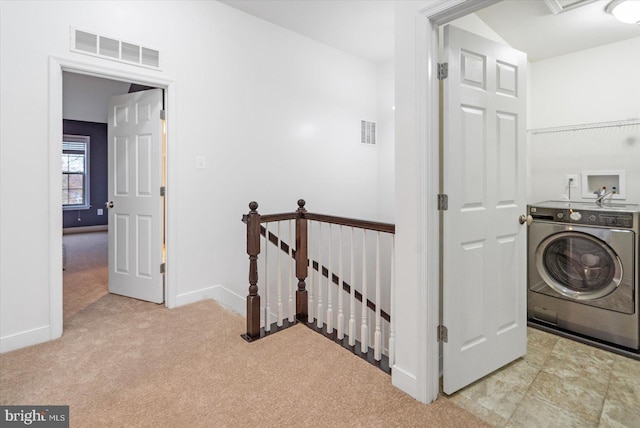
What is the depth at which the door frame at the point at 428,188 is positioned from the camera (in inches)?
63.2

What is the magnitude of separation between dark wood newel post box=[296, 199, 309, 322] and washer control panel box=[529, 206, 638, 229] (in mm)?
1902

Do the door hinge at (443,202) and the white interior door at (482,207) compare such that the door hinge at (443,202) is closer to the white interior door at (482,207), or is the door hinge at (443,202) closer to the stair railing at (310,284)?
the white interior door at (482,207)

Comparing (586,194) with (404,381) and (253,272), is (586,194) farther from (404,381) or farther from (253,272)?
(253,272)

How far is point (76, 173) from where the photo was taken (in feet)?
23.8

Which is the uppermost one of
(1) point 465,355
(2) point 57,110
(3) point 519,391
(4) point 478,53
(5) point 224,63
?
(5) point 224,63

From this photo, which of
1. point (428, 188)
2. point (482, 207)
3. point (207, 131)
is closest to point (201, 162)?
point (207, 131)

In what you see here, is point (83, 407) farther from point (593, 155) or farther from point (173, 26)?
point (593, 155)

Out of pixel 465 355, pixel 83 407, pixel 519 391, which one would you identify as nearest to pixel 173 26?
pixel 83 407

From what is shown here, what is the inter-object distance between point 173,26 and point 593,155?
154 inches

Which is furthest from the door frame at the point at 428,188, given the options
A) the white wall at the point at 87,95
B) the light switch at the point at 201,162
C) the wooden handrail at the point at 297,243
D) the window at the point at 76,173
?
the window at the point at 76,173

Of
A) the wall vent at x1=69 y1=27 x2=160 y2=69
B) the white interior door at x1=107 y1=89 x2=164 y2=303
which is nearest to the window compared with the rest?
the white interior door at x1=107 y1=89 x2=164 y2=303

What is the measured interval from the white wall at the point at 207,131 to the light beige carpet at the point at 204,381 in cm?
44

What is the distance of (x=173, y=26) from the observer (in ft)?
9.05

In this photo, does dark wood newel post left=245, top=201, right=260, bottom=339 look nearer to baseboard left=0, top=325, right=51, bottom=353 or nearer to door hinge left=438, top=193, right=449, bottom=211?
door hinge left=438, top=193, right=449, bottom=211
